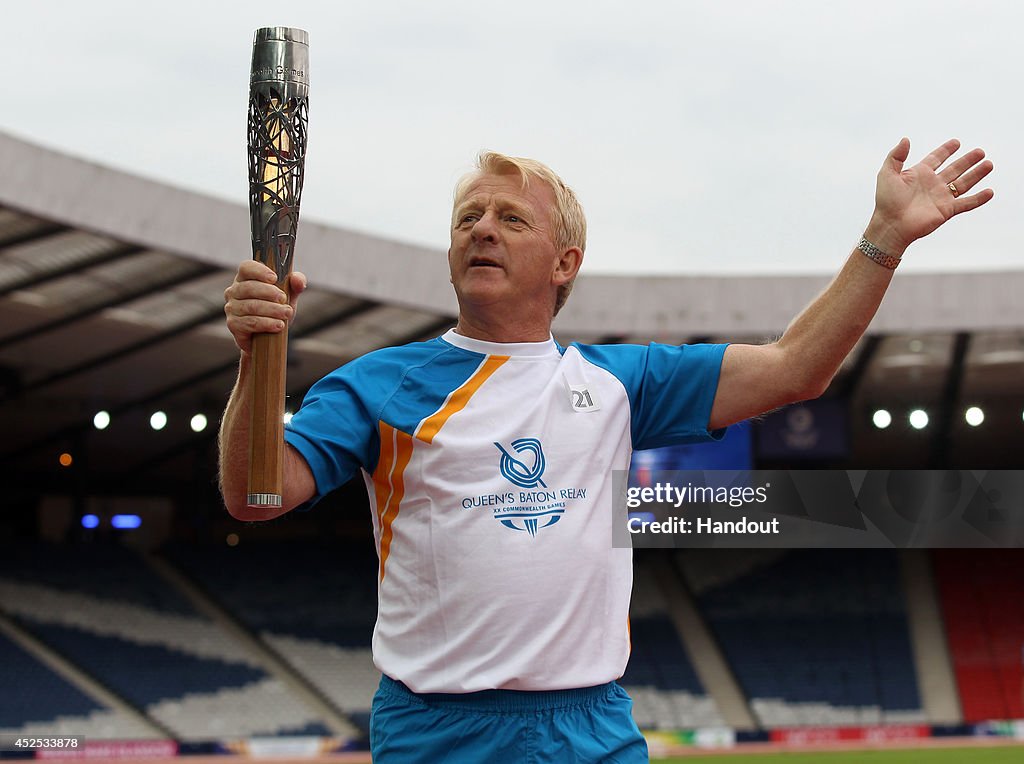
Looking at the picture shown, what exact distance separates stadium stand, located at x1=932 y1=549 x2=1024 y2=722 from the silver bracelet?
1931 centimetres

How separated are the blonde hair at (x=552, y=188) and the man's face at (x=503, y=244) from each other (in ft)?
0.05

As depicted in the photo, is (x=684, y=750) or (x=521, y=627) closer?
(x=521, y=627)

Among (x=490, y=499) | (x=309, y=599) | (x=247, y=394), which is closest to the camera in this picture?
(x=247, y=394)

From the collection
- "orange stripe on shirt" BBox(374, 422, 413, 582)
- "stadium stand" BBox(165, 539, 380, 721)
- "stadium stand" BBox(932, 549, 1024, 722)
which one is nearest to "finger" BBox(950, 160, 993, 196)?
"orange stripe on shirt" BBox(374, 422, 413, 582)

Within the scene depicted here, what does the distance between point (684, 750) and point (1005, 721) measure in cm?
538

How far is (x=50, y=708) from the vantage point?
1822cm

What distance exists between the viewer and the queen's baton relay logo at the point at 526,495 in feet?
7.70

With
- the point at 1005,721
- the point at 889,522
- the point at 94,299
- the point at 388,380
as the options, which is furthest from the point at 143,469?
the point at 388,380

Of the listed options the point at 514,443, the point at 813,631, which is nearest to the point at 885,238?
the point at 514,443

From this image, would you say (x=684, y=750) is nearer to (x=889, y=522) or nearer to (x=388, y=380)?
(x=889, y=522)

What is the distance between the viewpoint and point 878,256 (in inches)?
97.0

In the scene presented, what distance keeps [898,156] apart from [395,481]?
1.26 metres

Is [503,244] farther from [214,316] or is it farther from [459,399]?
[214,316]

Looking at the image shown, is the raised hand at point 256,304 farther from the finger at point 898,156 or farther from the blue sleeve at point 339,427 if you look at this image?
the finger at point 898,156
